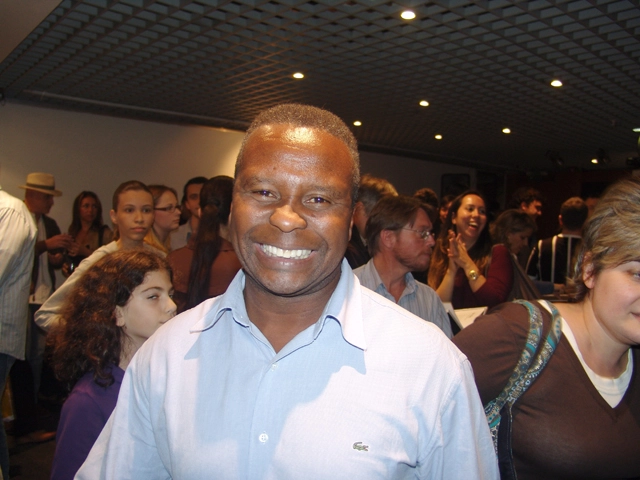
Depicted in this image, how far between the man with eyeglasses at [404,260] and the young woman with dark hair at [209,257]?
2.31 feet

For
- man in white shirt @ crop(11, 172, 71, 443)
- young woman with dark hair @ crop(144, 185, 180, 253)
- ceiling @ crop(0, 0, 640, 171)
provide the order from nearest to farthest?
young woman with dark hair @ crop(144, 185, 180, 253), man in white shirt @ crop(11, 172, 71, 443), ceiling @ crop(0, 0, 640, 171)

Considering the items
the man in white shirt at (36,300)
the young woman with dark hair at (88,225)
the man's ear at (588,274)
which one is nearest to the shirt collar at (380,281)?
the man's ear at (588,274)

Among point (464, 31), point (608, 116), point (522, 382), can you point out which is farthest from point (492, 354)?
point (608, 116)

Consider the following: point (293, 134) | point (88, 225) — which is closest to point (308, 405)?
point (293, 134)

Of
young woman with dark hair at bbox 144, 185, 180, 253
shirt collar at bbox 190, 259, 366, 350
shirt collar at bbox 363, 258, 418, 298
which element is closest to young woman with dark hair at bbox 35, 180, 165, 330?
young woman with dark hair at bbox 144, 185, 180, 253

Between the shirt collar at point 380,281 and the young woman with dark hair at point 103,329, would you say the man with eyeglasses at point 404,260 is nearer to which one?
the shirt collar at point 380,281

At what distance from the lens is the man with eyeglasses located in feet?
8.09

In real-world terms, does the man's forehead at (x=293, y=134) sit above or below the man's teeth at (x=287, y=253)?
above

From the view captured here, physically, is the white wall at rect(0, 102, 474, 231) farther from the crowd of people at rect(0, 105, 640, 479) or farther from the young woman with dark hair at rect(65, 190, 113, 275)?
the crowd of people at rect(0, 105, 640, 479)

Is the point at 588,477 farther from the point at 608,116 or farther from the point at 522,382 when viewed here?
the point at 608,116

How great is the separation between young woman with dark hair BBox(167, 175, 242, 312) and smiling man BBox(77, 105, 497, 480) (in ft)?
4.57

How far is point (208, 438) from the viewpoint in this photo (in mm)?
982

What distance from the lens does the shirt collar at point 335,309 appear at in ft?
3.33

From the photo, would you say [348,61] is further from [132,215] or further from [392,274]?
[392,274]
